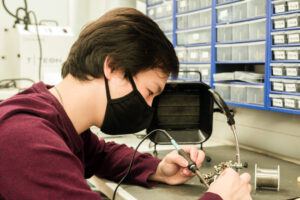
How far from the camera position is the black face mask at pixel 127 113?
37.1 inches

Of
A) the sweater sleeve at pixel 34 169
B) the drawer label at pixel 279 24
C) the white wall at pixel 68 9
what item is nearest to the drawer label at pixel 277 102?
the drawer label at pixel 279 24

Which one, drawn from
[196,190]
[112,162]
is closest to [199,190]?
[196,190]

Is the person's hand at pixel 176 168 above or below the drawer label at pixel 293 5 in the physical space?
below

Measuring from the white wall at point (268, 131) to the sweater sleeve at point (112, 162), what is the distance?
684 mm

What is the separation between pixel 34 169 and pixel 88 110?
0.29 m

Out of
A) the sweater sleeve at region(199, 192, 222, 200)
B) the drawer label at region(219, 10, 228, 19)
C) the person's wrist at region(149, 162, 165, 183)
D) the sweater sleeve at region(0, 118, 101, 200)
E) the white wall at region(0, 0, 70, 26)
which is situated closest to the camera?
the sweater sleeve at region(0, 118, 101, 200)

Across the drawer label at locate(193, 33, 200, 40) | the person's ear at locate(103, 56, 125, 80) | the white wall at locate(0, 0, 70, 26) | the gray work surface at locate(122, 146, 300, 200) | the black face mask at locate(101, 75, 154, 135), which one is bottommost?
the gray work surface at locate(122, 146, 300, 200)

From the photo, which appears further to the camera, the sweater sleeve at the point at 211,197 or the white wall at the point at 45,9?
the white wall at the point at 45,9

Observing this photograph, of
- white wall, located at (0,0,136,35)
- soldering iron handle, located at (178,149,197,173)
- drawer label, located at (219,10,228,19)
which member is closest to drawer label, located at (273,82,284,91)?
drawer label, located at (219,10,228,19)

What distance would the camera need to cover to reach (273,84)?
60.1 inches

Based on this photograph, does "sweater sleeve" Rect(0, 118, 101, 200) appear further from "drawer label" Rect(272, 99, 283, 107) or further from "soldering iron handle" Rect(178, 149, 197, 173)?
"drawer label" Rect(272, 99, 283, 107)

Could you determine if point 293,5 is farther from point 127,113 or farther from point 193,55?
point 127,113

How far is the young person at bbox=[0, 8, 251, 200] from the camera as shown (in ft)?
2.20

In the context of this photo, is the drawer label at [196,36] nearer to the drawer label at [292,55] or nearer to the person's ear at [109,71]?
the drawer label at [292,55]
